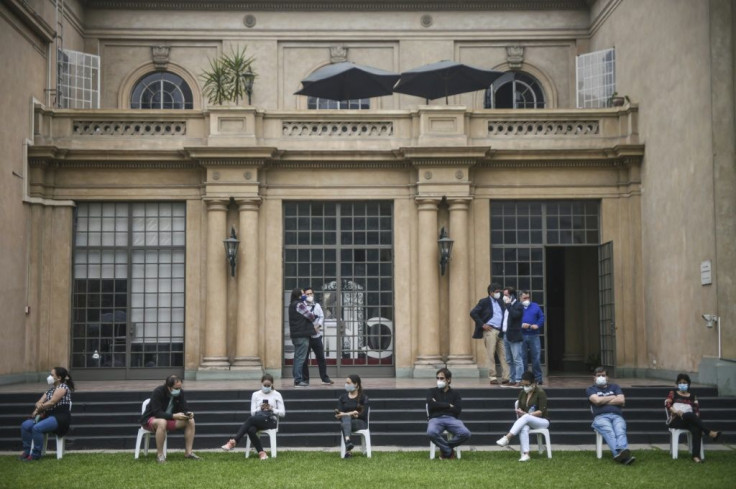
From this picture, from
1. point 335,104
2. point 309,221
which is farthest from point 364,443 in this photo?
point 335,104

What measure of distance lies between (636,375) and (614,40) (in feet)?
25.7

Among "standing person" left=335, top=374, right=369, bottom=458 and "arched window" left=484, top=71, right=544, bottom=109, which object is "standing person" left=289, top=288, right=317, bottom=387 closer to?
"standing person" left=335, top=374, right=369, bottom=458

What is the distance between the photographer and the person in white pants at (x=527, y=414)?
13281 mm

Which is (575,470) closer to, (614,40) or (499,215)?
(499,215)

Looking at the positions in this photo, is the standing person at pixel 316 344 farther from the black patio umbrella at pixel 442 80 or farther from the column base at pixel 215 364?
the black patio umbrella at pixel 442 80

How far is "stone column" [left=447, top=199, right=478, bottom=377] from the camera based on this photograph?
20.2 meters

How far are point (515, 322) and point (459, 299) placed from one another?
2775 millimetres

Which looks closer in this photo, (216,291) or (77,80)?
(216,291)

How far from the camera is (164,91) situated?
25.5 m

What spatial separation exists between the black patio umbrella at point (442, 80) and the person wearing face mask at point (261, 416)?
378 inches

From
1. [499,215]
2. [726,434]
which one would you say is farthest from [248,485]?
[499,215]

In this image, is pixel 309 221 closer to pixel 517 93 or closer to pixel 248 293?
pixel 248 293

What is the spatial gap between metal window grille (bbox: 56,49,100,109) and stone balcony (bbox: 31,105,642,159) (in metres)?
1.85

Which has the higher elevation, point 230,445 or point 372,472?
point 230,445
